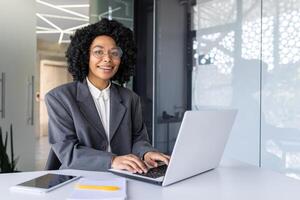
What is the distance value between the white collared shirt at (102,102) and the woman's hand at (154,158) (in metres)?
0.19

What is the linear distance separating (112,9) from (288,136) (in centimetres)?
282

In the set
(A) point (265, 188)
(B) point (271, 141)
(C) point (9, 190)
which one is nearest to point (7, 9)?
(B) point (271, 141)

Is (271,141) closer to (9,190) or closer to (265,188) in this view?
(265,188)

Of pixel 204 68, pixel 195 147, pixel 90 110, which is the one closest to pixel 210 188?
pixel 195 147

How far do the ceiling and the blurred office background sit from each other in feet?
4.04

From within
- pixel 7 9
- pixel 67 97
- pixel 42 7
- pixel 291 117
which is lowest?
pixel 291 117

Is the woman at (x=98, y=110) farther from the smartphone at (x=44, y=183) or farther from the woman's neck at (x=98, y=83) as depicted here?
the smartphone at (x=44, y=183)

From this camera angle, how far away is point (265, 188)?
41.8 inches

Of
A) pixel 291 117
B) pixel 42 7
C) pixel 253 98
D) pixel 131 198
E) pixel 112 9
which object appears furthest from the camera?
pixel 42 7

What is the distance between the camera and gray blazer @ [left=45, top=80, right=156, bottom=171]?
4.22 ft

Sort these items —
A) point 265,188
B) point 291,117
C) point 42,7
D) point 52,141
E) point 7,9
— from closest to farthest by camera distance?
point 265,188 → point 52,141 → point 291,117 → point 7,9 → point 42,7

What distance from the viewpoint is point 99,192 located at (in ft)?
3.11

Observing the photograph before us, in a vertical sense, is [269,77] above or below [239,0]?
below

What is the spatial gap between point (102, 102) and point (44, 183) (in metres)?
0.59
